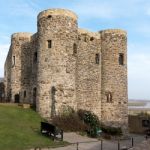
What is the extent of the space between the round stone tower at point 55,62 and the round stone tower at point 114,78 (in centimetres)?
544

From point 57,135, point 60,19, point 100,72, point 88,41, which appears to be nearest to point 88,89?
point 100,72

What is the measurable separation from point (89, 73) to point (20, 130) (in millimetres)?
12300

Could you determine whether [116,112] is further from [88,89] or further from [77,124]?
[77,124]

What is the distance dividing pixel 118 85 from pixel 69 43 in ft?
26.2

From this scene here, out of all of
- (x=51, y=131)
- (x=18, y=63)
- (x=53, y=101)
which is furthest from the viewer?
(x=18, y=63)

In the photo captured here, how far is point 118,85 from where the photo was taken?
37.8 m

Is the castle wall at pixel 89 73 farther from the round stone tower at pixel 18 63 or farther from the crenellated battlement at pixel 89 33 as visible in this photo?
the round stone tower at pixel 18 63

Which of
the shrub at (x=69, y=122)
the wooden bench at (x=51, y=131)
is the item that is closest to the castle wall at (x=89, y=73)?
the shrub at (x=69, y=122)

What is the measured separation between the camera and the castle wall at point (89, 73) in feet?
116

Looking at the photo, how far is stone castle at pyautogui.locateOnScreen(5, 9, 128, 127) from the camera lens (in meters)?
32.4

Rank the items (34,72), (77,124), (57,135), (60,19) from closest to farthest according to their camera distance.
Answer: (57,135) < (77,124) < (60,19) < (34,72)

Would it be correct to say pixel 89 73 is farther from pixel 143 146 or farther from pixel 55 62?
pixel 143 146

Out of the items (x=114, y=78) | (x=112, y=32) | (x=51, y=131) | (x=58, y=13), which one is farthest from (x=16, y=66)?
(x=51, y=131)

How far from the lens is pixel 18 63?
3916 centimetres
